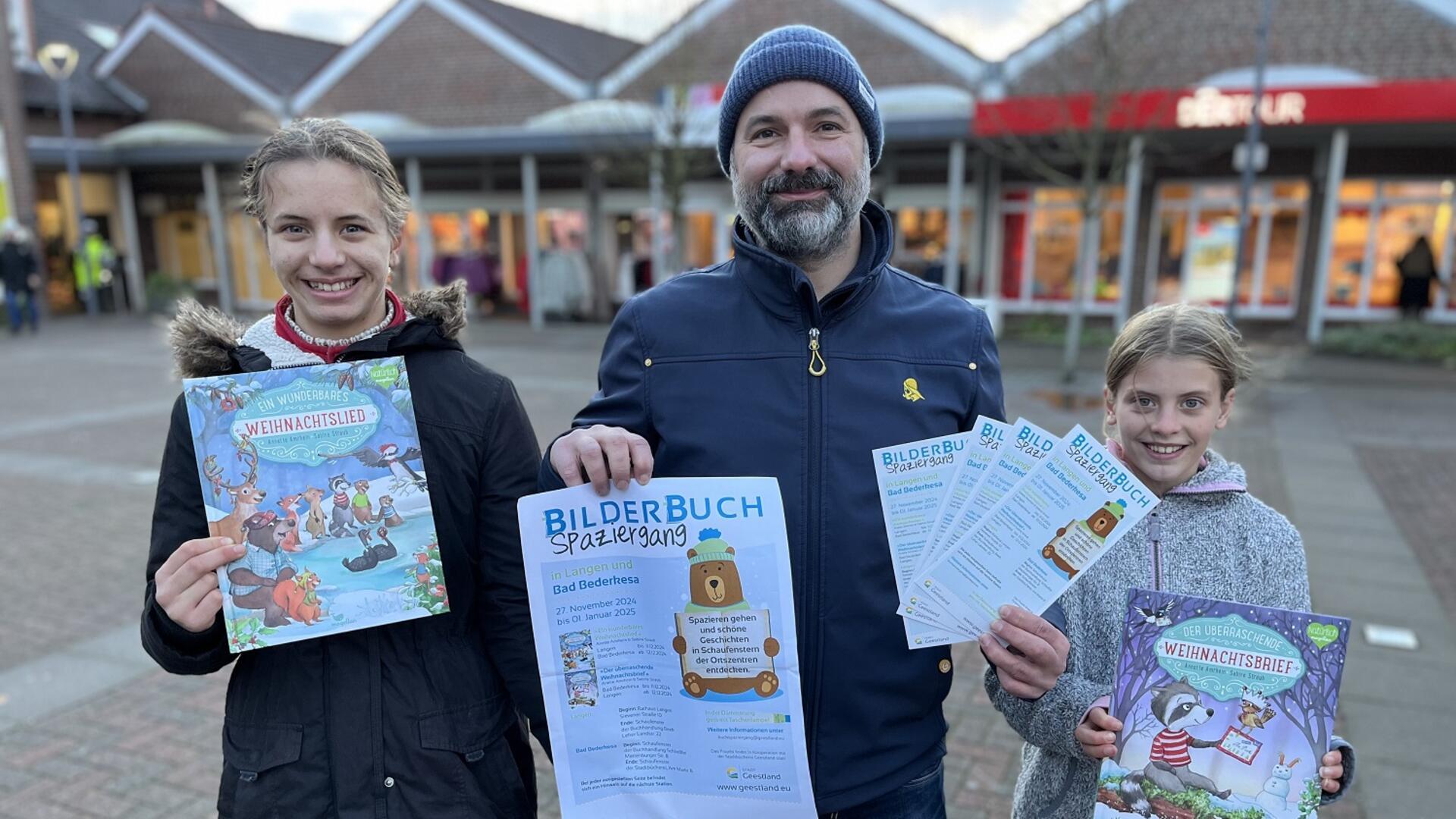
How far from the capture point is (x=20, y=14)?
21938mm

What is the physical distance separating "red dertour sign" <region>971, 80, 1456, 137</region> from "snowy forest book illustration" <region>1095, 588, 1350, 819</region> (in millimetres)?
12618

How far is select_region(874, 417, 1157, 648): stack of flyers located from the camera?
1.63 m

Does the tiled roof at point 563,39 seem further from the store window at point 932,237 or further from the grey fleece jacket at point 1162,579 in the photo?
the grey fleece jacket at point 1162,579

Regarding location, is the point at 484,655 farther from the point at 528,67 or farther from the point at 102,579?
the point at 528,67

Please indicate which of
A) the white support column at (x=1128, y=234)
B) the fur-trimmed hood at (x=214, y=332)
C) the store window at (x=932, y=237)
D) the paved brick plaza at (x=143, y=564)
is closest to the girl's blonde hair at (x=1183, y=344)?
the fur-trimmed hood at (x=214, y=332)

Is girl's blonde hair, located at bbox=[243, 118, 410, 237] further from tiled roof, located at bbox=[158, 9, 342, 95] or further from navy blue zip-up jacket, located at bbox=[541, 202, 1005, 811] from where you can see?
tiled roof, located at bbox=[158, 9, 342, 95]

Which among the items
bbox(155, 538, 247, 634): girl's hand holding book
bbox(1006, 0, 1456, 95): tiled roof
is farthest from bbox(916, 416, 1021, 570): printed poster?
bbox(1006, 0, 1456, 95): tiled roof

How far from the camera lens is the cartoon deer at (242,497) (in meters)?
1.64

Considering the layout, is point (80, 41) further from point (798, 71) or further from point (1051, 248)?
point (798, 71)

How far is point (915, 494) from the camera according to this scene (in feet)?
5.50

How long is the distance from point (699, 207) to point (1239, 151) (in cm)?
1024

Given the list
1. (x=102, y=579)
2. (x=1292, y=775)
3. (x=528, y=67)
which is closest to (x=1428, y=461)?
(x=1292, y=775)

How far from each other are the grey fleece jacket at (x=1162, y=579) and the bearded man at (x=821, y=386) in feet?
0.78

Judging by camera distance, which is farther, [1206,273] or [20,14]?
[20,14]
